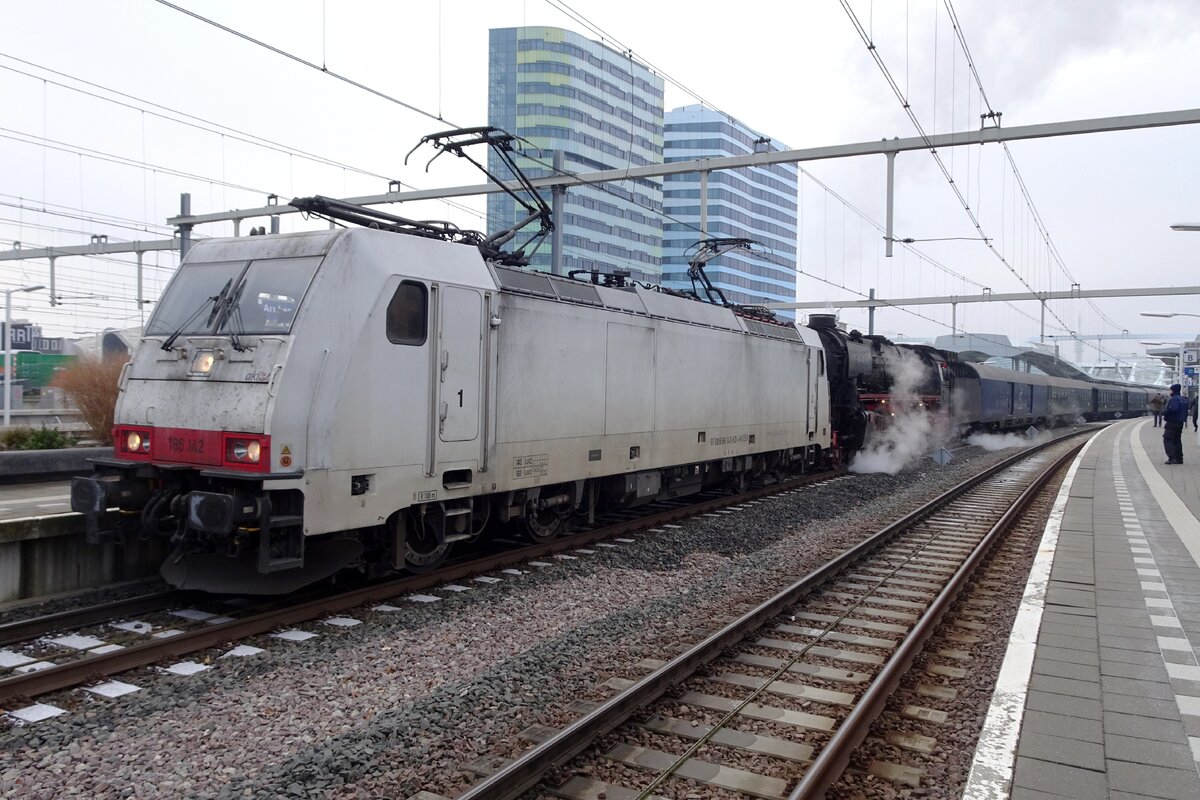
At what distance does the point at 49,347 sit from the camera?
50844 millimetres

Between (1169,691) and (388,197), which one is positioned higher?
(388,197)

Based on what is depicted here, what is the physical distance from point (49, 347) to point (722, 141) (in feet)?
204

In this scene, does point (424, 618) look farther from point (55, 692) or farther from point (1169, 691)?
point (1169, 691)

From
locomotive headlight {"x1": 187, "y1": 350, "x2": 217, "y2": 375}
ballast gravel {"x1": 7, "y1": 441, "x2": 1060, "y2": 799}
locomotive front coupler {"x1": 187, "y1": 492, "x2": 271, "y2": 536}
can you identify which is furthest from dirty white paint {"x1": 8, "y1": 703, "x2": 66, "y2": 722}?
locomotive headlight {"x1": 187, "y1": 350, "x2": 217, "y2": 375}

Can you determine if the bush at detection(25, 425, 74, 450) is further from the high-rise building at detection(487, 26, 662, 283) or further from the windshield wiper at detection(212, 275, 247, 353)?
the high-rise building at detection(487, 26, 662, 283)

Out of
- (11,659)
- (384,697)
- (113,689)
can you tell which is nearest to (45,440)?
(11,659)

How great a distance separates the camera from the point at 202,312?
7477 millimetres

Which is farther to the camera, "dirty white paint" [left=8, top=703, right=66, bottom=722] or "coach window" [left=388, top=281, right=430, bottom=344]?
"coach window" [left=388, top=281, right=430, bottom=344]

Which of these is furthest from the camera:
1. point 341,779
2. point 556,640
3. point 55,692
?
point 556,640

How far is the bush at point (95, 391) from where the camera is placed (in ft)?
52.2

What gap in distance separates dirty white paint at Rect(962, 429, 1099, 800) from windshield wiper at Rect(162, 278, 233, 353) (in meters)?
6.73

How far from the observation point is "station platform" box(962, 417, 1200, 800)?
13.9 ft

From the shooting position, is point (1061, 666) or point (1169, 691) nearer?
point (1169, 691)

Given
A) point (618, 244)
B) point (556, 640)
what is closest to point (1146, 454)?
point (556, 640)
